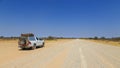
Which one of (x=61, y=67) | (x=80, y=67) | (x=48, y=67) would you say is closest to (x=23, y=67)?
(x=48, y=67)

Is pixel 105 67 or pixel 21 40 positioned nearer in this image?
pixel 105 67

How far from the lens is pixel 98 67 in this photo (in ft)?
34.4

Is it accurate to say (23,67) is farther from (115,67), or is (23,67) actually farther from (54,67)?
(115,67)

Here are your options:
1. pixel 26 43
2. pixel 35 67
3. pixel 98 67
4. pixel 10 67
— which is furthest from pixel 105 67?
pixel 26 43

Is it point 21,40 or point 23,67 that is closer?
point 23,67

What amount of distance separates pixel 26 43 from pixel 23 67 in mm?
16460

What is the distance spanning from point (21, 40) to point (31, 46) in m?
1.62

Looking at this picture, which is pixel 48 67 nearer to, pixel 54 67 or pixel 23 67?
pixel 54 67

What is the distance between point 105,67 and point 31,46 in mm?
17608

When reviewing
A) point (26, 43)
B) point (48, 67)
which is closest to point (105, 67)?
point (48, 67)

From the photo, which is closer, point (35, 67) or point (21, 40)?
point (35, 67)

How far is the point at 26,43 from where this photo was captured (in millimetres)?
26531

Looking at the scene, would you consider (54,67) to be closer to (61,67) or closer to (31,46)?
(61,67)

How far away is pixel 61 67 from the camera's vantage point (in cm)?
1052
